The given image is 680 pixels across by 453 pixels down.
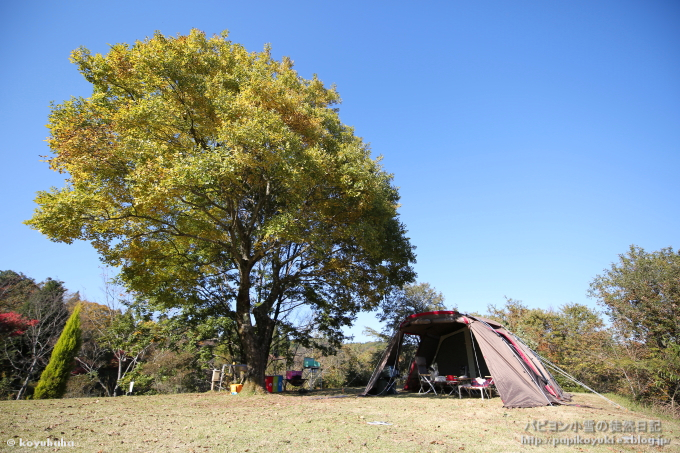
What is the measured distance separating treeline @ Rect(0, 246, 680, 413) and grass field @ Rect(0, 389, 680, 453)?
6306mm

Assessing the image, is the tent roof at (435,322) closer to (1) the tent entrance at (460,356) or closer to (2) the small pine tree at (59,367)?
(1) the tent entrance at (460,356)

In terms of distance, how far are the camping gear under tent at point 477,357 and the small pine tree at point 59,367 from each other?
1217 cm

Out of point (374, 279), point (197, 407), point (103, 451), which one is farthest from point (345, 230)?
point (103, 451)

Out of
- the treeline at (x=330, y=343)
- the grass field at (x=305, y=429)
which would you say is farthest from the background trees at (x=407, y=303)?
the grass field at (x=305, y=429)

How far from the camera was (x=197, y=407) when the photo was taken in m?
7.89

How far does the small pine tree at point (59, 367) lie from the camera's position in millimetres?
13500

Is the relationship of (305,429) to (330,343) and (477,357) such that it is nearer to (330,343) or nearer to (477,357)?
(477,357)

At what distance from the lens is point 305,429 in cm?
541

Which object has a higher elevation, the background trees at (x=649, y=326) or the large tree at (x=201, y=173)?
the large tree at (x=201, y=173)

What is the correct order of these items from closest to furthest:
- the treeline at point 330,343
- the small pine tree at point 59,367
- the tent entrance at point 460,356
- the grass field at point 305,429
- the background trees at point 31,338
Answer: the grass field at point 305,429 < the treeline at point 330,343 < the tent entrance at point 460,356 < the small pine tree at point 59,367 < the background trees at point 31,338

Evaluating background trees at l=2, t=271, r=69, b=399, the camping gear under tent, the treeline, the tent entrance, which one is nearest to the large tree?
the camping gear under tent

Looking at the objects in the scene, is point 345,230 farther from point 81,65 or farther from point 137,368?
point 137,368

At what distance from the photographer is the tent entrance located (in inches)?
508

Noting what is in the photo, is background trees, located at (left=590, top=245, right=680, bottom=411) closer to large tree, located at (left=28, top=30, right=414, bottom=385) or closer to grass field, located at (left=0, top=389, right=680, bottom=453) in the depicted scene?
grass field, located at (left=0, top=389, right=680, bottom=453)
